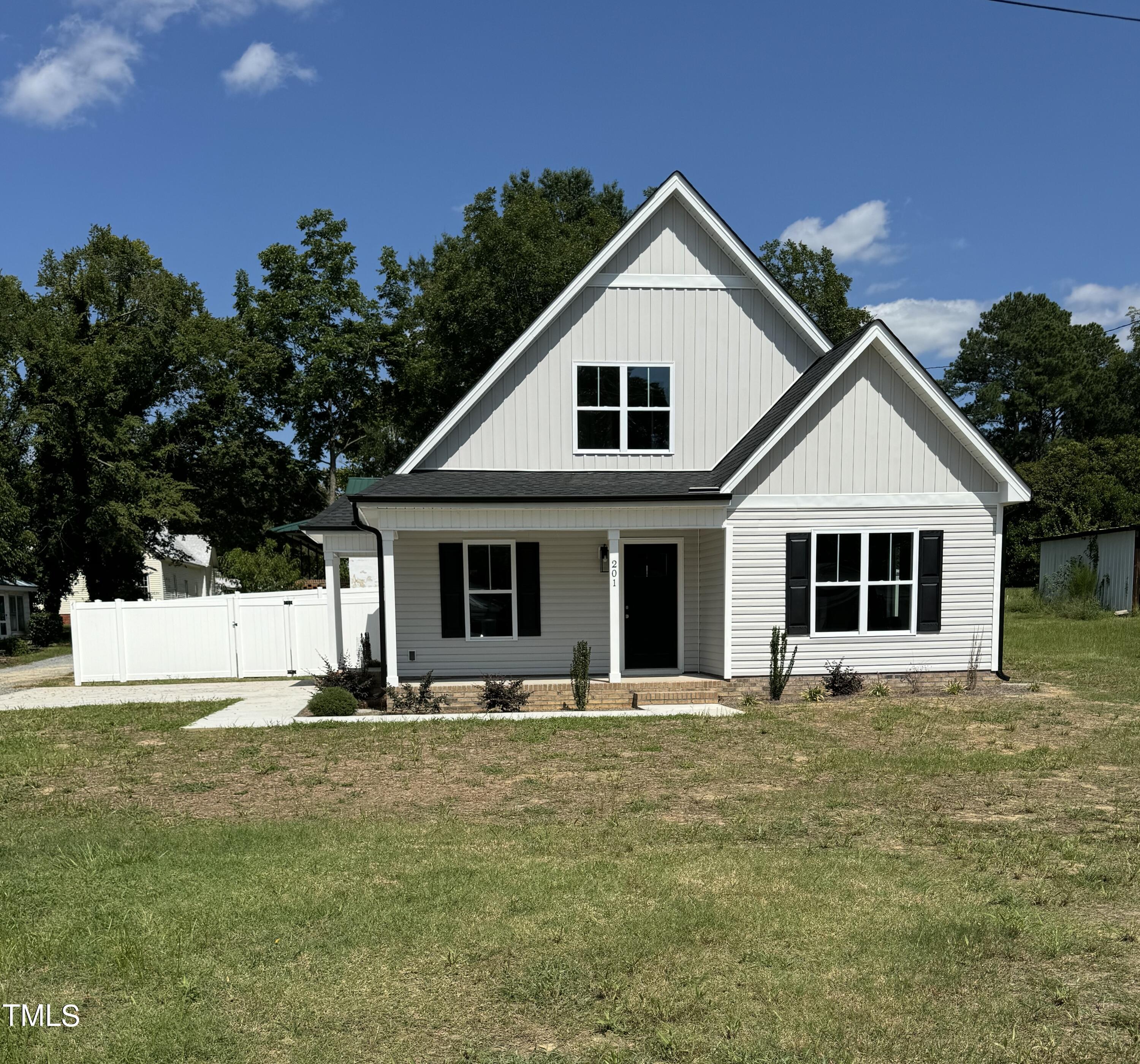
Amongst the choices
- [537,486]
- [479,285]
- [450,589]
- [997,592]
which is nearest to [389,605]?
[450,589]

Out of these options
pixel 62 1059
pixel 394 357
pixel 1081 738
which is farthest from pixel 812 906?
pixel 394 357

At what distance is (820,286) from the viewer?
34.6 meters

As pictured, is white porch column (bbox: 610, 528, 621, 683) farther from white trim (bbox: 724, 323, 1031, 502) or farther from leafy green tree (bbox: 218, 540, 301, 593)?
leafy green tree (bbox: 218, 540, 301, 593)

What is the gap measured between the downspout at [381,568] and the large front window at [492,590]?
1649 millimetres

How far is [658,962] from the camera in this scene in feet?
14.8

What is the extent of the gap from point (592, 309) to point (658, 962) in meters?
12.4

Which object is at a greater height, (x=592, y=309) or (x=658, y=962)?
(x=592, y=309)

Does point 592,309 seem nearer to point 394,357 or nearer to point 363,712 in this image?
point 363,712

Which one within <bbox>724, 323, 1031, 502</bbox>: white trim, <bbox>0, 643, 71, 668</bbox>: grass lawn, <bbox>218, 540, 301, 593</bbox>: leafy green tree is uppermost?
<bbox>724, 323, 1031, 502</bbox>: white trim

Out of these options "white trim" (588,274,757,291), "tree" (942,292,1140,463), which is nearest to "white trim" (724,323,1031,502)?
"white trim" (588,274,757,291)

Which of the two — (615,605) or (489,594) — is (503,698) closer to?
(615,605)

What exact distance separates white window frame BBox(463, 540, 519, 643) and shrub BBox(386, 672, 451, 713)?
1.91 m

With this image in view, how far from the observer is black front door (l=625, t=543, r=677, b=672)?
617 inches

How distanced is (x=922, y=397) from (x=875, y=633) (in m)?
3.87
